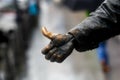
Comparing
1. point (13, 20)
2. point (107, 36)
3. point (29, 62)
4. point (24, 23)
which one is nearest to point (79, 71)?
point (29, 62)

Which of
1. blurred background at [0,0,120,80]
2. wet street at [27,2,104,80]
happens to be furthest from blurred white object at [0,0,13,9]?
wet street at [27,2,104,80]

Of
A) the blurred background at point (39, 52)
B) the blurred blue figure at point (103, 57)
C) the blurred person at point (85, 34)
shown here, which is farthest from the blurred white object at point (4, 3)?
the blurred person at point (85, 34)

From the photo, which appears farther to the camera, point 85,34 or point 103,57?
point 103,57

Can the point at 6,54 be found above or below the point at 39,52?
above

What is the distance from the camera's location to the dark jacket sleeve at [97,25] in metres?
0.67

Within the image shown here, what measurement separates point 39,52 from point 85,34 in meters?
2.06

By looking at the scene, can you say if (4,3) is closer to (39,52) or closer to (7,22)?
(7,22)

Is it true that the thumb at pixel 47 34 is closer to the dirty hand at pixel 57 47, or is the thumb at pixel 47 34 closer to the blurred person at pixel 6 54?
the dirty hand at pixel 57 47

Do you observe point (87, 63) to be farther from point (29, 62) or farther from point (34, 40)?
point (34, 40)

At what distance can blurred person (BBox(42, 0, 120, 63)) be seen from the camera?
0.65 metres

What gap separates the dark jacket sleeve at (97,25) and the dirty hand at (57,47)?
22 millimetres

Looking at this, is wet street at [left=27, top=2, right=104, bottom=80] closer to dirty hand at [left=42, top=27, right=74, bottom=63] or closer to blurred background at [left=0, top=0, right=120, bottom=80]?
blurred background at [left=0, top=0, right=120, bottom=80]

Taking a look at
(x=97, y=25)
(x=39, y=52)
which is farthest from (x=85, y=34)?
(x=39, y=52)

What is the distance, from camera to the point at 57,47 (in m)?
0.66
